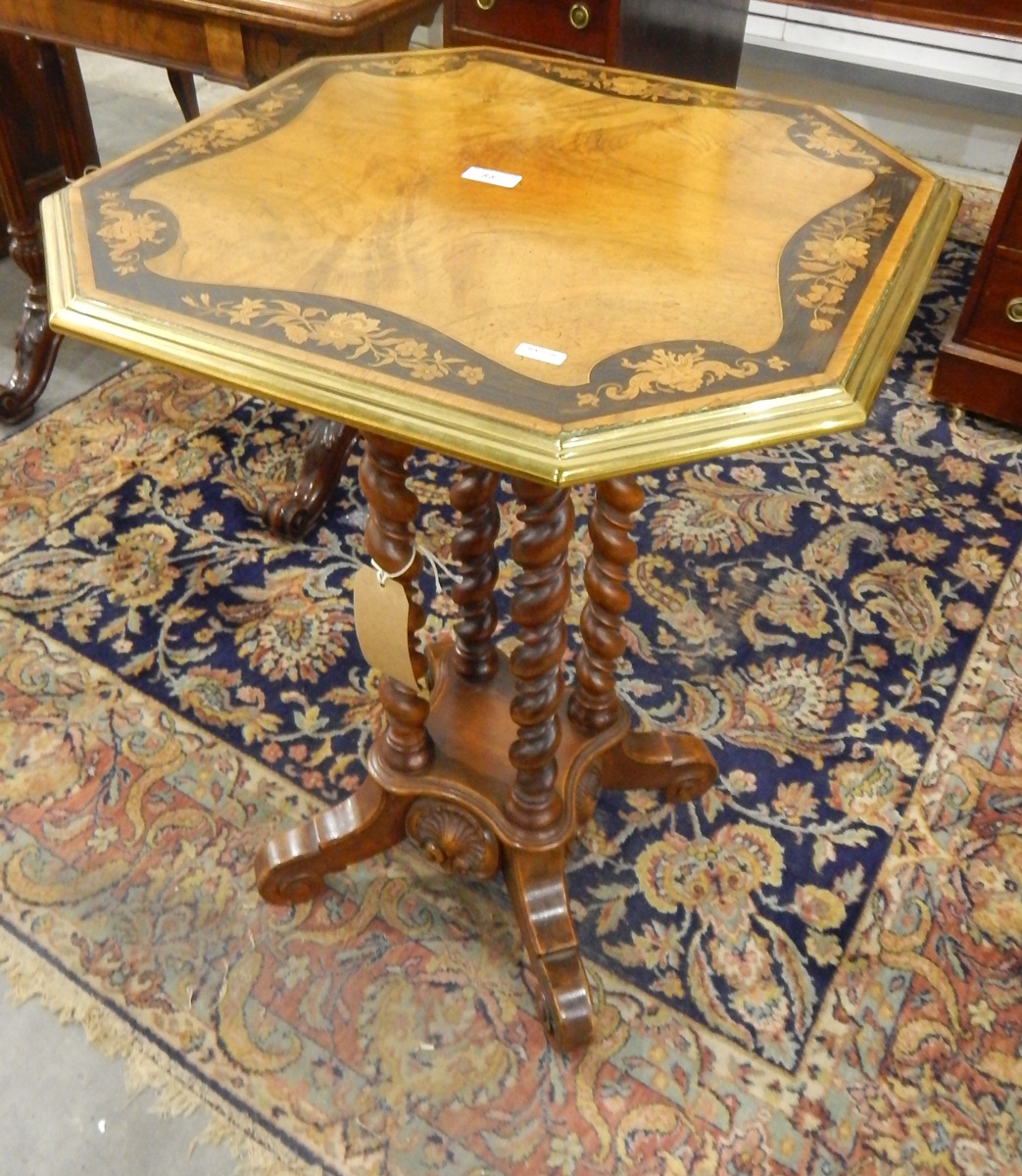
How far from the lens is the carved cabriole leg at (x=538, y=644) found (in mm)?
884

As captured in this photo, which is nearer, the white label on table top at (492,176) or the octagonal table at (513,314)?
the octagonal table at (513,314)

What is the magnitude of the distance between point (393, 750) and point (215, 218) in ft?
1.89

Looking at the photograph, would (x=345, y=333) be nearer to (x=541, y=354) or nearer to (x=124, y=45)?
(x=541, y=354)

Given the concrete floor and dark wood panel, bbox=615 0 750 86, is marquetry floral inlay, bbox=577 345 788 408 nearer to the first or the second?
the concrete floor

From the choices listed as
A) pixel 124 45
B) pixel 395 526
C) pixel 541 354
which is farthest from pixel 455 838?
pixel 124 45

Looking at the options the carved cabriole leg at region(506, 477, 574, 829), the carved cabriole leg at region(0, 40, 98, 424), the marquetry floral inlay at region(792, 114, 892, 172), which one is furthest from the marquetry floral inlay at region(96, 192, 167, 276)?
the carved cabriole leg at region(0, 40, 98, 424)

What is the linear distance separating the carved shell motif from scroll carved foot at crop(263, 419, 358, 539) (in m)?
0.69

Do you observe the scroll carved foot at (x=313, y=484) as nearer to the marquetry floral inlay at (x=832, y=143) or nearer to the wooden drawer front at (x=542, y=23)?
the wooden drawer front at (x=542, y=23)

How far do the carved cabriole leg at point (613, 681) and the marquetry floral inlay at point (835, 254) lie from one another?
0.25 m

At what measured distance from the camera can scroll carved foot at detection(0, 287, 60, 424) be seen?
198cm

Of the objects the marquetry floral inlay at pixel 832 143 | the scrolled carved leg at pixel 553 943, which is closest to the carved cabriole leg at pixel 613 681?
the scrolled carved leg at pixel 553 943

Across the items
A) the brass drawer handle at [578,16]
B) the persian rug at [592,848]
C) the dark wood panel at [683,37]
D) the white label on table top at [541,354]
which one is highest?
the white label on table top at [541,354]

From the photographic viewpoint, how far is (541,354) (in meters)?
0.76

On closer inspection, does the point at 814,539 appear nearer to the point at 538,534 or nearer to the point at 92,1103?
the point at 538,534
